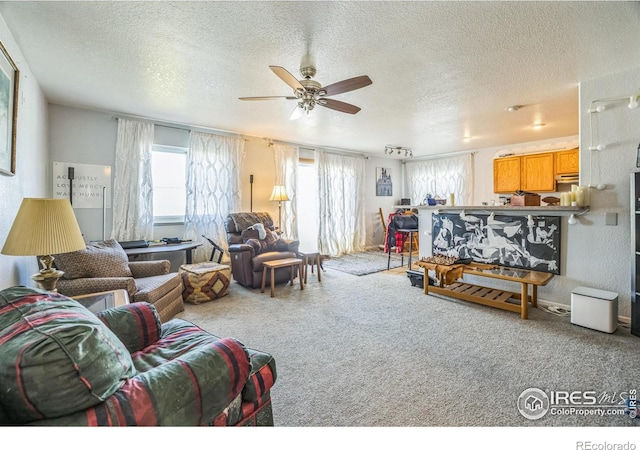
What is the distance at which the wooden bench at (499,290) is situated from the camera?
9.45 feet

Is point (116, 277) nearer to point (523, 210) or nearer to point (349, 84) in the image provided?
point (349, 84)

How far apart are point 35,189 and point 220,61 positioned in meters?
2.32

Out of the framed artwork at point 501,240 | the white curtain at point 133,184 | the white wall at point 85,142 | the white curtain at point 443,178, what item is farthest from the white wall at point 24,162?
the white curtain at point 443,178

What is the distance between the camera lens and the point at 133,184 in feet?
13.1

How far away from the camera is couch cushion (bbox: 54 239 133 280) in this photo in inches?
97.9

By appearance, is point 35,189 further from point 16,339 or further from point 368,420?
point 368,420

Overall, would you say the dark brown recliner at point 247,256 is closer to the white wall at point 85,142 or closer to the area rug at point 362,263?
the area rug at point 362,263

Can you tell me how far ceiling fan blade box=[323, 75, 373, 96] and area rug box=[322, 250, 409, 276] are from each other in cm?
310

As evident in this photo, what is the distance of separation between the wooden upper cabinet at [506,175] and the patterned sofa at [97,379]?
622 centimetres

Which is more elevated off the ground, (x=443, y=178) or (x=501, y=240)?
(x=443, y=178)

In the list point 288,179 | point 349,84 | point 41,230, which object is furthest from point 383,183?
point 41,230

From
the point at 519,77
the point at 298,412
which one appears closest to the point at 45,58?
the point at 298,412

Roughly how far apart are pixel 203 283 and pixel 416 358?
2453 millimetres

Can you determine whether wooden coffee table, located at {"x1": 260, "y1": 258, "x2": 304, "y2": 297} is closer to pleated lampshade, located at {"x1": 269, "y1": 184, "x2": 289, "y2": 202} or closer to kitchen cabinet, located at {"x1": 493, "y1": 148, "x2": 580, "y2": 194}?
pleated lampshade, located at {"x1": 269, "y1": 184, "x2": 289, "y2": 202}
